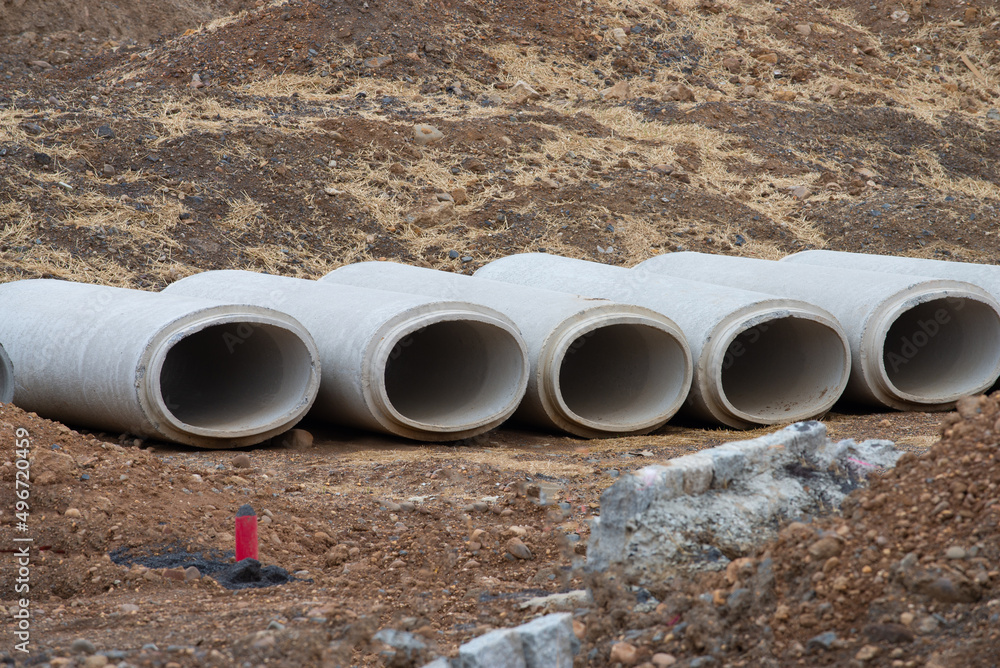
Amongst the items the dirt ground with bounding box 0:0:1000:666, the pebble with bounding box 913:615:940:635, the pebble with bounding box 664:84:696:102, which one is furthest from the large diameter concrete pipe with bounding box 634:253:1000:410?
the pebble with bounding box 664:84:696:102

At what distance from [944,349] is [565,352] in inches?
129

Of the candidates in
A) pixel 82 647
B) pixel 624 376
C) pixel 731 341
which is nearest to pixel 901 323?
pixel 731 341

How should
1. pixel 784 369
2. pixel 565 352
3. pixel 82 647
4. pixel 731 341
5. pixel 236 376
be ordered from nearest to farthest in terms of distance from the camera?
pixel 82 647, pixel 565 352, pixel 731 341, pixel 236 376, pixel 784 369

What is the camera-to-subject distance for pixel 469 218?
38.7 ft

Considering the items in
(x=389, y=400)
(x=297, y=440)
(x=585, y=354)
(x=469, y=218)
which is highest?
(x=469, y=218)

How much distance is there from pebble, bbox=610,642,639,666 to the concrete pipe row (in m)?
3.67

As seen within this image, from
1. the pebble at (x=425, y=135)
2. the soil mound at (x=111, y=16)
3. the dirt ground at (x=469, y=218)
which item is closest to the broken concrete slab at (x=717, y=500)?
the dirt ground at (x=469, y=218)

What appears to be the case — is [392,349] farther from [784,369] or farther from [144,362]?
[784,369]

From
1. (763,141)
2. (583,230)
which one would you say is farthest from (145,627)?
(763,141)

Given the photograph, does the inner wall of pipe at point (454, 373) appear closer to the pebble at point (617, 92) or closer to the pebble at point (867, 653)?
→ the pebble at point (867, 653)

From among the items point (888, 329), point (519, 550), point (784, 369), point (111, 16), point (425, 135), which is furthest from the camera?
point (111, 16)

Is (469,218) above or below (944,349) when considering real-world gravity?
above

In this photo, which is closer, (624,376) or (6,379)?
(6,379)

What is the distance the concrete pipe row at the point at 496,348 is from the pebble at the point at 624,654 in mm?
3666
